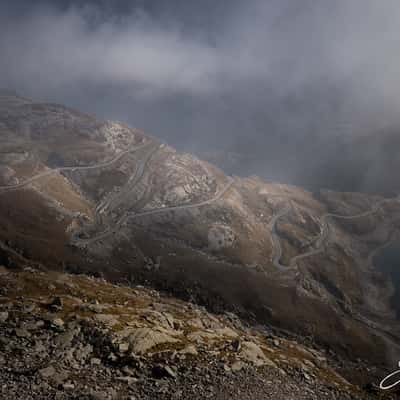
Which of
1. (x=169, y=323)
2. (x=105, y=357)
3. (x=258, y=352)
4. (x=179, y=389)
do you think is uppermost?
(x=179, y=389)

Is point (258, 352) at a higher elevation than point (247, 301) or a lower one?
higher

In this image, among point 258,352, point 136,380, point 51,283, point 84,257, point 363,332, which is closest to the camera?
point 136,380

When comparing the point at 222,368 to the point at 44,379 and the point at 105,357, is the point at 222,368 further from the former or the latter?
the point at 44,379

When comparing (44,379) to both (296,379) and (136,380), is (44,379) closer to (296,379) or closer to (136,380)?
(136,380)

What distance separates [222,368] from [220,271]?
477 ft

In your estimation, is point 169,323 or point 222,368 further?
point 169,323

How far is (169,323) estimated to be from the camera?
74.9 m

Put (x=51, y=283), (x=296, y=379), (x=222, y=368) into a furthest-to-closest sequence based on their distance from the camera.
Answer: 1. (x=51, y=283)
2. (x=296, y=379)
3. (x=222, y=368)

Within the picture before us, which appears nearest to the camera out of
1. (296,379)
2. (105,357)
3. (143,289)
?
(105,357)

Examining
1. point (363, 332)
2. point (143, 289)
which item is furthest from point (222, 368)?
point (363, 332)

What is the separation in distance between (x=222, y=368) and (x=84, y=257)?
13855 centimetres

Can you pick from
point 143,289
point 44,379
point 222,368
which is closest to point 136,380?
point 44,379

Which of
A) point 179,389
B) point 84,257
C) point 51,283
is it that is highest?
point 179,389

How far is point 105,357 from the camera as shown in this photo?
156 ft
